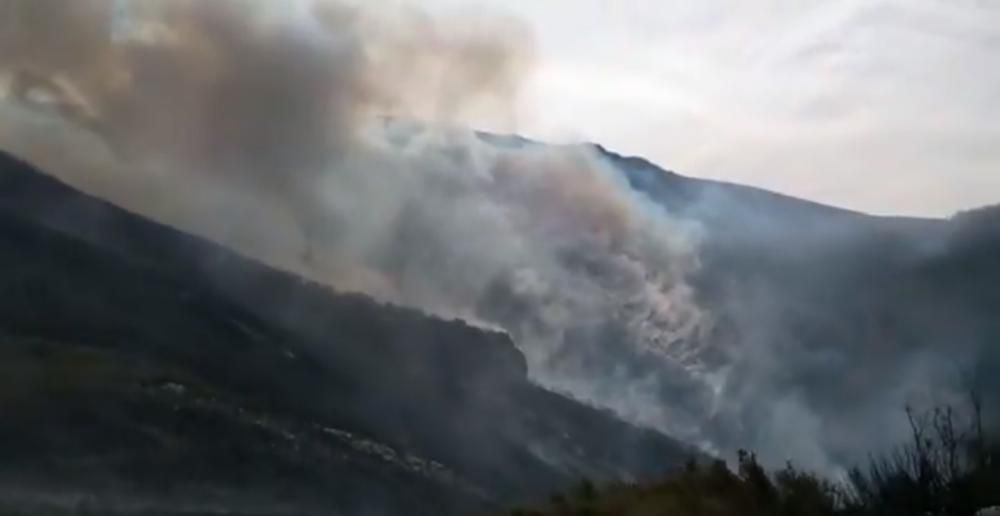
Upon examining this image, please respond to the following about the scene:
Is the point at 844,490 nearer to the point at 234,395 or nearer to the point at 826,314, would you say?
the point at 234,395

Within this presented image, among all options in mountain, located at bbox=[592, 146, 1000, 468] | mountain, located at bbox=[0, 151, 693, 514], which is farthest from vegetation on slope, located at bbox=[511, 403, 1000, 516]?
mountain, located at bbox=[592, 146, 1000, 468]

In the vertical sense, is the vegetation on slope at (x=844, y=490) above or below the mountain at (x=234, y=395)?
below

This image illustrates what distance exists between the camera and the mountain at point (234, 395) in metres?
76.2

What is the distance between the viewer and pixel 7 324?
9862cm

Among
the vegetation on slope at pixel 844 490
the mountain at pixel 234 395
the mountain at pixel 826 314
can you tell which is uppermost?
the mountain at pixel 826 314

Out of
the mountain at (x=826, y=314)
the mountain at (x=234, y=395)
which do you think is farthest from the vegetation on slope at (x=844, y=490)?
the mountain at (x=826, y=314)

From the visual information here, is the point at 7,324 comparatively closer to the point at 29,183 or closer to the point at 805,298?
the point at 29,183

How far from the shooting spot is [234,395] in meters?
95.1

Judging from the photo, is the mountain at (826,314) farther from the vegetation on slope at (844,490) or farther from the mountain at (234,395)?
the vegetation on slope at (844,490)

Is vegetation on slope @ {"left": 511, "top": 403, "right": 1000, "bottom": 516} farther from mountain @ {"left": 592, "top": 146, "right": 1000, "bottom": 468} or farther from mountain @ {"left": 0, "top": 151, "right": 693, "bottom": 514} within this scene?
mountain @ {"left": 592, "top": 146, "right": 1000, "bottom": 468}

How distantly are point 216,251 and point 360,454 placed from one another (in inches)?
2037

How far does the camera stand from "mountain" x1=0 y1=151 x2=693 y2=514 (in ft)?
250

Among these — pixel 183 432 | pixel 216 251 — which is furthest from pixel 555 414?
pixel 183 432

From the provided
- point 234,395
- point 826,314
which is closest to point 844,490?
point 234,395
